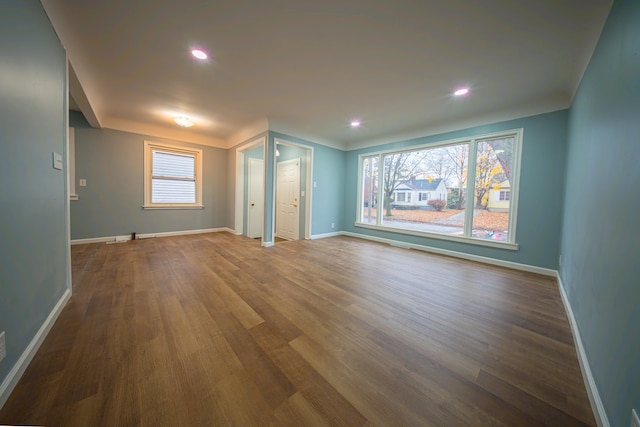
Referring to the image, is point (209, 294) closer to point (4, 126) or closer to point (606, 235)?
point (4, 126)

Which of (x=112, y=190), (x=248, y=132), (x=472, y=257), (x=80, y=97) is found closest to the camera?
(x=80, y=97)

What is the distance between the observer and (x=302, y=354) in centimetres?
143

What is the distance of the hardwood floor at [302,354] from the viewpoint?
40.9 inches

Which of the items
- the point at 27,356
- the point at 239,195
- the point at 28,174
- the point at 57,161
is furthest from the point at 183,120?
the point at 27,356

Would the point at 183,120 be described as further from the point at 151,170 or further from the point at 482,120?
the point at 482,120

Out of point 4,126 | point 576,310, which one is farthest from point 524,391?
point 4,126

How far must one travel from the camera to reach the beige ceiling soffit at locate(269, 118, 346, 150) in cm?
425

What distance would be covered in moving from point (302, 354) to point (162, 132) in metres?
5.63

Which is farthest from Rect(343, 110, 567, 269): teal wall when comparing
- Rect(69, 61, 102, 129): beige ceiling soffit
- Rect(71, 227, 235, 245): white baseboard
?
Rect(71, 227, 235, 245): white baseboard

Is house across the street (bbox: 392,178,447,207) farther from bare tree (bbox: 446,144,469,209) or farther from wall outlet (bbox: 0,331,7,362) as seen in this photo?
wall outlet (bbox: 0,331,7,362)

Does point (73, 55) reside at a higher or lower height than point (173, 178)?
higher

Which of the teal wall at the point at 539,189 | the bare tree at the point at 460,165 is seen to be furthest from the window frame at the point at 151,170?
the teal wall at the point at 539,189

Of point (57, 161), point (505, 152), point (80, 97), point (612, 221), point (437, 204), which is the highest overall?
point (80, 97)

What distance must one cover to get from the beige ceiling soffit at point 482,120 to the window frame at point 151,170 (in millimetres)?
4383
